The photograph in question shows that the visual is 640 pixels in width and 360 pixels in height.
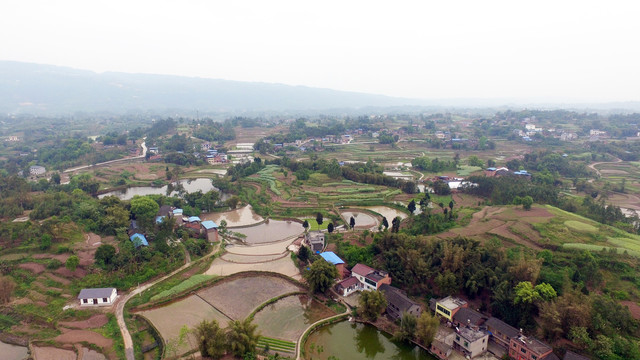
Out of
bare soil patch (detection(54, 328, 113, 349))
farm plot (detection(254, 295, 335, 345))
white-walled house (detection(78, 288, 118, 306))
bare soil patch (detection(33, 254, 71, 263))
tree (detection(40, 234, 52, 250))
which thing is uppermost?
tree (detection(40, 234, 52, 250))

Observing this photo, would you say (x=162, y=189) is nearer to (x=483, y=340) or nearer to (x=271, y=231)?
(x=271, y=231)

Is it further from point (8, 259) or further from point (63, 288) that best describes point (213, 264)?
point (8, 259)

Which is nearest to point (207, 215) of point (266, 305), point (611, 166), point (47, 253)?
point (47, 253)

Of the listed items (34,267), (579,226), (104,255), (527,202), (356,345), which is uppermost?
(527,202)

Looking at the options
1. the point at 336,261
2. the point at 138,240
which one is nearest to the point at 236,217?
the point at 138,240

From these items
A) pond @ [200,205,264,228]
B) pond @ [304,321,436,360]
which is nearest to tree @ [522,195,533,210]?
pond @ [304,321,436,360]

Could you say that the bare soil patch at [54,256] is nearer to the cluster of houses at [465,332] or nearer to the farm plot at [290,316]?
the farm plot at [290,316]

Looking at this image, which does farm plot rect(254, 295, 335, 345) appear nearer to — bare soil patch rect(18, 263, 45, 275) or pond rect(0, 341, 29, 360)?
pond rect(0, 341, 29, 360)
